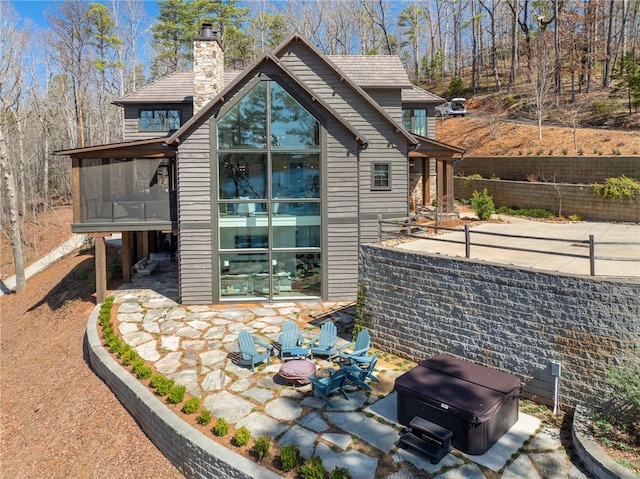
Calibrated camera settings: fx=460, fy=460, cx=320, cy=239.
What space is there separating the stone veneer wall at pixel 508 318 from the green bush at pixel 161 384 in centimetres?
468

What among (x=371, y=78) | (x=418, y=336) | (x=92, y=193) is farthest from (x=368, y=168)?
(x=92, y=193)

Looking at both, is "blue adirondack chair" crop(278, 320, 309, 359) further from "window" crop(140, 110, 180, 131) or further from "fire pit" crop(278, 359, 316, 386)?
"window" crop(140, 110, 180, 131)

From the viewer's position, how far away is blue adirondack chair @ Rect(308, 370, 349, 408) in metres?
8.22

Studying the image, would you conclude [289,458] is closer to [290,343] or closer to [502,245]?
[290,343]

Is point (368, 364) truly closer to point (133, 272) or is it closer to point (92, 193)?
point (92, 193)

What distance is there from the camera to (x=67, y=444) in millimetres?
8898

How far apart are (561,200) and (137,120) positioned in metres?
→ 18.1

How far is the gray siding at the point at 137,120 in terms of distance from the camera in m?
17.7

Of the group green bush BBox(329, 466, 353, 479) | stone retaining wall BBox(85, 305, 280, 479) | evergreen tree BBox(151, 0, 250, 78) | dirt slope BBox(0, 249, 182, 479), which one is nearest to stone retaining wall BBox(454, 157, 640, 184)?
green bush BBox(329, 466, 353, 479)

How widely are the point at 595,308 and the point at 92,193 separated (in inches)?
533

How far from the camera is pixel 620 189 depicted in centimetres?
1770

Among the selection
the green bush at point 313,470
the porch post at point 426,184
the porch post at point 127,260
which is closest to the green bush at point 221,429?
the green bush at point 313,470

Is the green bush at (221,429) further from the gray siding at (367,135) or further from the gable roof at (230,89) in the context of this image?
the gable roof at (230,89)

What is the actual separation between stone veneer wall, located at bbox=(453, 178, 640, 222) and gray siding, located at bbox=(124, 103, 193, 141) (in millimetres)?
15602
